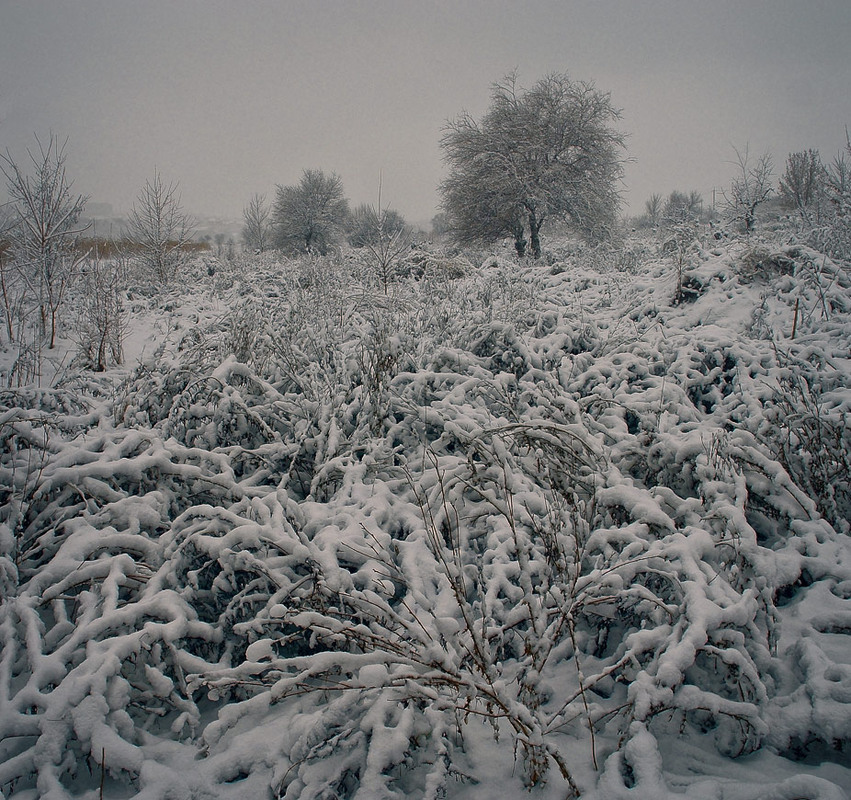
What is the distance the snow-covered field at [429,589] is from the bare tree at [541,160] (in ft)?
53.5

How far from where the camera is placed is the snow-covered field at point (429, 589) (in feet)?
4.42

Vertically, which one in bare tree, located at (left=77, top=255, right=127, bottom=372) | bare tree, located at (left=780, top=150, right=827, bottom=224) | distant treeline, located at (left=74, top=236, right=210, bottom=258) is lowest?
bare tree, located at (left=77, top=255, right=127, bottom=372)

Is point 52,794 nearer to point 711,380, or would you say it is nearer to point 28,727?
point 28,727

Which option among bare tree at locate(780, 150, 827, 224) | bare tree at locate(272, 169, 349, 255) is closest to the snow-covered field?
bare tree at locate(780, 150, 827, 224)

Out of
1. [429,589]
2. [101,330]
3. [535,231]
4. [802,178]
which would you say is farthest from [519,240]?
[429,589]

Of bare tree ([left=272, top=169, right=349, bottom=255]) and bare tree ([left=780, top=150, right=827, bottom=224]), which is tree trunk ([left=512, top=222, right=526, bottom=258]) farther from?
bare tree ([left=272, top=169, right=349, bottom=255])

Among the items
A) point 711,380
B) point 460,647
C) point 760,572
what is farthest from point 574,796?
point 711,380

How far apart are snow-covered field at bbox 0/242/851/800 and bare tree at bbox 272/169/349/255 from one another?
86.3ft

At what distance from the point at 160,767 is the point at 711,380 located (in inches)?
160

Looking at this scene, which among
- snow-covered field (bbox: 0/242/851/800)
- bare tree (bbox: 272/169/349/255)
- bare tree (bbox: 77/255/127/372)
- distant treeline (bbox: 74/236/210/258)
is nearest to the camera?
snow-covered field (bbox: 0/242/851/800)

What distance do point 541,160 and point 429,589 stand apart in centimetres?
2031

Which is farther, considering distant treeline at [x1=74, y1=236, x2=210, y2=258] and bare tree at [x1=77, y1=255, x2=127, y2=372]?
distant treeline at [x1=74, y1=236, x2=210, y2=258]

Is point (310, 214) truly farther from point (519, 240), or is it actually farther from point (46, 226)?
point (46, 226)

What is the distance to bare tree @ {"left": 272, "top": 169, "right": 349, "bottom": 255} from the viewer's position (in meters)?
27.4
